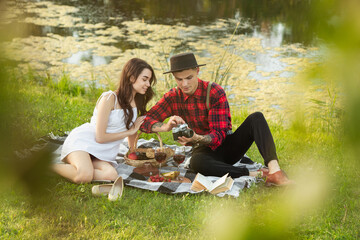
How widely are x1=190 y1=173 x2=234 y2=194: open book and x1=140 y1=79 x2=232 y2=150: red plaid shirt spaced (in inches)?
13.0

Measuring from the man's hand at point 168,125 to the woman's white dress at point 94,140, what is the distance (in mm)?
227

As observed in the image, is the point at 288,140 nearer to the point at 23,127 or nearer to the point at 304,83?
the point at 304,83

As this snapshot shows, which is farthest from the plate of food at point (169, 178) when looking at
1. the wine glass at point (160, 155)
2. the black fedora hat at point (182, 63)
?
the black fedora hat at point (182, 63)

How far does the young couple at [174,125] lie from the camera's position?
2.74 metres

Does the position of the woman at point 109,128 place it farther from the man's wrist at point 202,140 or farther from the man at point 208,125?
the man's wrist at point 202,140

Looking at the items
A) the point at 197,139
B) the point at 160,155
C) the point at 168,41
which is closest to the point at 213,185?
the point at 197,139

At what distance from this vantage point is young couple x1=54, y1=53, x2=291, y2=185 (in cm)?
274

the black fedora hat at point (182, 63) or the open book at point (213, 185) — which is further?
the black fedora hat at point (182, 63)

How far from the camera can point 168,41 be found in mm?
7008

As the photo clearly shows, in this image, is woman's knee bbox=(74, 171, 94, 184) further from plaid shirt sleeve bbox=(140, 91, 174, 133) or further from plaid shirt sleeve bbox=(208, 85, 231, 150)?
plaid shirt sleeve bbox=(208, 85, 231, 150)

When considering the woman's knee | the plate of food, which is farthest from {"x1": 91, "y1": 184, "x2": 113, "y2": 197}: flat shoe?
the plate of food

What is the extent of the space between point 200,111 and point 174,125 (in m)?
0.30

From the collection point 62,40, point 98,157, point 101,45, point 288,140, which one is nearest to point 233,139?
point 98,157

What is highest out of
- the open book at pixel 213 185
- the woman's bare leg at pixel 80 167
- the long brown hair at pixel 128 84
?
the long brown hair at pixel 128 84
